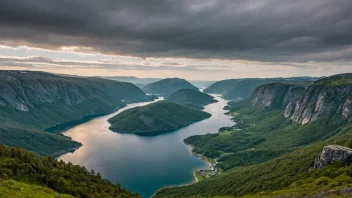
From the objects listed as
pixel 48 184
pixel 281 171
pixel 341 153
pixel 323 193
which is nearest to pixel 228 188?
pixel 281 171

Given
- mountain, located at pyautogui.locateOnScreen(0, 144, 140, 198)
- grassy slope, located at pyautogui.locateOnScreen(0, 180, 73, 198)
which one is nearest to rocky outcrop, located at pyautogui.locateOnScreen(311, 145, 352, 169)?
mountain, located at pyautogui.locateOnScreen(0, 144, 140, 198)

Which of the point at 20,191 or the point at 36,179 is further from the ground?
the point at 20,191

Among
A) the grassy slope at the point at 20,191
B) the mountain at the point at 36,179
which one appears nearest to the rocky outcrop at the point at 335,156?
the mountain at the point at 36,179

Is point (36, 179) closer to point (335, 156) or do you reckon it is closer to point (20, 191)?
point (20, 191)

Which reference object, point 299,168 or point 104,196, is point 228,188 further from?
point 104,196

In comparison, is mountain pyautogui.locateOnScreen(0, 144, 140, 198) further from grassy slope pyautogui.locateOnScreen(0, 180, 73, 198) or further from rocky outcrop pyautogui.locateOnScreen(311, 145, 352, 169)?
rocky outcrop pyautogui.locateOnScreen(311, 145, 352, 169)

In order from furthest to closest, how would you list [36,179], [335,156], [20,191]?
[335,156]
[36,179]
[20,191]

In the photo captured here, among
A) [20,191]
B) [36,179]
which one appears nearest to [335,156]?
[36,179]
